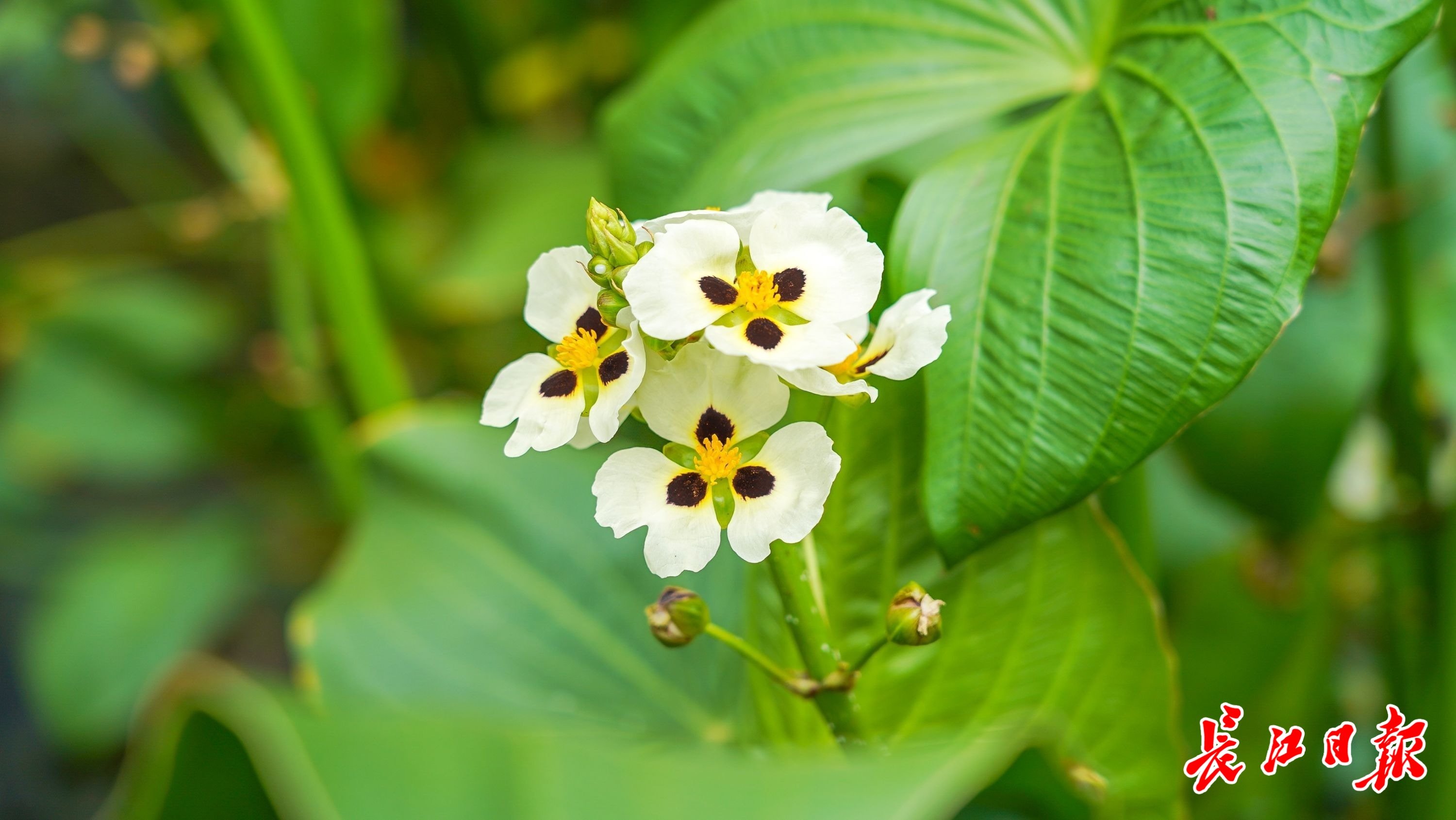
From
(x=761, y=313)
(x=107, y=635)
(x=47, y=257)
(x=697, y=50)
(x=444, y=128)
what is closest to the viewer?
(x=761, y=313)

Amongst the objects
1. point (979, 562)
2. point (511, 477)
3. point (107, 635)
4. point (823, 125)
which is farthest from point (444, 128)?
point (979, 562)

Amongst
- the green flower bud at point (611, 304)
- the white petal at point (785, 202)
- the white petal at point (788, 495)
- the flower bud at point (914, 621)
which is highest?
the white petal at point (785, 202)

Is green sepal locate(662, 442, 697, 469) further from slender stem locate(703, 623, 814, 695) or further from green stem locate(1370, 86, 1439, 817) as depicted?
green stem locate(1370, 86, 1439, 817)

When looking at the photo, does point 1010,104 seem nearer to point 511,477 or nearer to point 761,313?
point 761,313

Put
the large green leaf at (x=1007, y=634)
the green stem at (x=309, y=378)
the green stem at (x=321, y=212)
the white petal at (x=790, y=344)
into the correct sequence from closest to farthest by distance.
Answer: the white petal at (x=790, y=344) → the large green leaf at (x=1007, y=634) → the green stem at (x=321, y=212) → the green stem at (x=309, y=378)

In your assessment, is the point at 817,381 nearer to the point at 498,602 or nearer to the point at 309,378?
the point at 498,602

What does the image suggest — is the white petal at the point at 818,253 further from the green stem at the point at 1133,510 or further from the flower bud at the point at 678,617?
the green stem at the point at 1133,510

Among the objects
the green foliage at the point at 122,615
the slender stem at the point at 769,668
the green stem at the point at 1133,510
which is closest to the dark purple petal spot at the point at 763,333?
the slender stem at the point at 769,668
